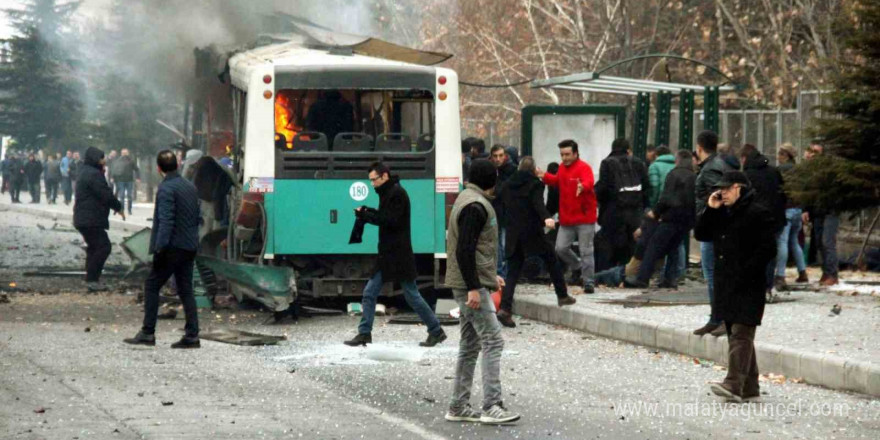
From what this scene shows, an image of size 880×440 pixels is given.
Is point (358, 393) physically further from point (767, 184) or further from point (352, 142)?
point (767, 184)

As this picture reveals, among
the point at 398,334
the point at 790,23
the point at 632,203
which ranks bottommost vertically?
the point at 398,334

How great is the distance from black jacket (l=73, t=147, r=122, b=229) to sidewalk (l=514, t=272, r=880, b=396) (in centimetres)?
520

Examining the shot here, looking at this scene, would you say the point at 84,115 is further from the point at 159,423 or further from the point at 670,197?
the point at 159,423

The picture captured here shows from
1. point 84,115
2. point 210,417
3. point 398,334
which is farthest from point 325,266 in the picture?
point 84,115

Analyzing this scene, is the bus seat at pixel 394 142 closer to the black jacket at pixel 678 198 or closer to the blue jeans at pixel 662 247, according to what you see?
the black jacket at pixel 678 198

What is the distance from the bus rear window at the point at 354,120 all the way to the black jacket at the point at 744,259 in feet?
21.0

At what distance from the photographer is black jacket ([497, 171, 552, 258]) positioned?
1436 centimetres

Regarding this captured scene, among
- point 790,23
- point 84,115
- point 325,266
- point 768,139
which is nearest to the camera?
point 325,266

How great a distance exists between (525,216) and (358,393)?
16.6ft

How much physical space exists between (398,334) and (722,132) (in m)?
12.4

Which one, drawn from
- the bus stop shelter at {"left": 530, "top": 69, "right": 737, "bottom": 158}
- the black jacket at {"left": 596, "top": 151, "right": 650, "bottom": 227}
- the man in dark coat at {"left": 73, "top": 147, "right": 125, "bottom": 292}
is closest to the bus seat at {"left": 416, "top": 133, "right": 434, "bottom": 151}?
the black jacket at {"left": 596, "top": 151, "right": 650, "bottom": 227}

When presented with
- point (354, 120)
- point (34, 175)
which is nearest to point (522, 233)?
point (354, 120)

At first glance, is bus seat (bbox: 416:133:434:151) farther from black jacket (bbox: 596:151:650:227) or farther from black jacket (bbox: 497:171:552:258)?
black jacket (bbox: 596:151:650:227)

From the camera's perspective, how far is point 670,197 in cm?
1622
